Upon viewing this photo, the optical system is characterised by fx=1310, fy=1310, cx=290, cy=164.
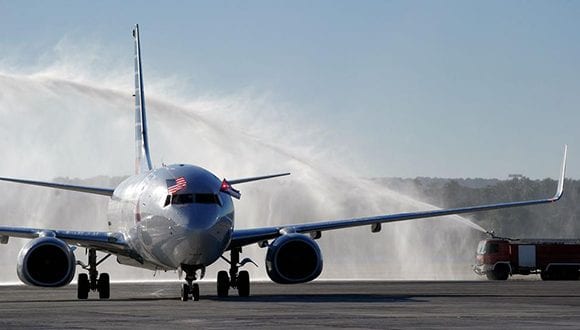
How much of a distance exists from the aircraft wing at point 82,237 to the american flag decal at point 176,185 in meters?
3.54

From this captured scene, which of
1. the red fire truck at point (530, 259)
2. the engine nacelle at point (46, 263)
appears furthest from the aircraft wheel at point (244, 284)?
the red fire truck at point (530, 259)

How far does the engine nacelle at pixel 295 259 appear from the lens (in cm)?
3941

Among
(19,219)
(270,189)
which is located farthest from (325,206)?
(19,219)

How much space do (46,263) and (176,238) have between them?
446 centimetres

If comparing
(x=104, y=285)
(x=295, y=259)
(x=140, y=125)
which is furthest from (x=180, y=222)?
(x=140, y=125)

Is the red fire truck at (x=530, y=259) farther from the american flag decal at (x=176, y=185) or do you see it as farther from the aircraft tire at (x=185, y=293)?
the aircraft tire at (x=185, y=293)

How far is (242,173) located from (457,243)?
16.1m

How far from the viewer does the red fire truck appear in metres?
65.2

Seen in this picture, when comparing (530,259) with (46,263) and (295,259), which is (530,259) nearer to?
(295,259)

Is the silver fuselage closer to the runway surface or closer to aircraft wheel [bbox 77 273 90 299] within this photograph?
the runway surface

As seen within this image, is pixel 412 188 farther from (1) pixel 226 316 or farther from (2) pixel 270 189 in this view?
(1) pixel 226 316

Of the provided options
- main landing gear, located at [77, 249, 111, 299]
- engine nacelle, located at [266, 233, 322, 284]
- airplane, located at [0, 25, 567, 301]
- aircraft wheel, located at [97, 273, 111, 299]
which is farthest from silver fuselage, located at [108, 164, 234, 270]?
engine nacelle, located at [266, 233, 322, 284]

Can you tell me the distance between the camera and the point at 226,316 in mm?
27156

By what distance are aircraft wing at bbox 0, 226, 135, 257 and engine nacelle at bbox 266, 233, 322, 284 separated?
458cm
